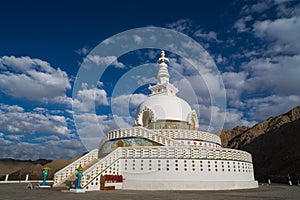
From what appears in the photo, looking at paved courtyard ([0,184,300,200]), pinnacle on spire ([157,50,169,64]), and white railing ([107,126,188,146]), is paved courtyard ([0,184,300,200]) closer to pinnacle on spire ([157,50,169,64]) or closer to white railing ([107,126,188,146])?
white railing ([107,126,188,146])

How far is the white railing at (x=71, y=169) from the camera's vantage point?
53.1 ft

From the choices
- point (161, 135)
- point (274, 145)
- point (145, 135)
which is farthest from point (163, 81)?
point (274, 145)

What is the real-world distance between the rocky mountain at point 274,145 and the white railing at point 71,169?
31863mm

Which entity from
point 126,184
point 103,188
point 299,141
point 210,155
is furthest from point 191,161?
point 299,141

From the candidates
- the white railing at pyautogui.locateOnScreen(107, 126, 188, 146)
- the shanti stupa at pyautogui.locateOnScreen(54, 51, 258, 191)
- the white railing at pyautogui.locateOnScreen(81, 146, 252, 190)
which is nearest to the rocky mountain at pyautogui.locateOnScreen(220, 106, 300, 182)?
the shanti stupa at pyautogui.locateOnScreen(54, 51, 258, 191)

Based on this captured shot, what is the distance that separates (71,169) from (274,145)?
6060 cm

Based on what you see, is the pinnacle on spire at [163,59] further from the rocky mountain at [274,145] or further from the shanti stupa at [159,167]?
the rocky mountain at [274,145]

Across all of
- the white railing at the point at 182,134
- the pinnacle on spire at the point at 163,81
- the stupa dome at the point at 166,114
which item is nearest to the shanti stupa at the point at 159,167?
the white railing at the point at 182,134

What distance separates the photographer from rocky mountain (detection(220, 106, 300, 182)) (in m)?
44.3

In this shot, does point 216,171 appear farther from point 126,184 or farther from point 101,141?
point 101,141

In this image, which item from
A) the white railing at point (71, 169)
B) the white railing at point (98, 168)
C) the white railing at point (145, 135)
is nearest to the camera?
the white railing at point (98, 168)

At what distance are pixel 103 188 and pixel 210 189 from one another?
6908 millimetres

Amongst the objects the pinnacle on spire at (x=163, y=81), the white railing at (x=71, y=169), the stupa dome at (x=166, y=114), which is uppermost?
the pinnacle on spire at (x=163, y=81)

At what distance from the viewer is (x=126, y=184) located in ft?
51.1
